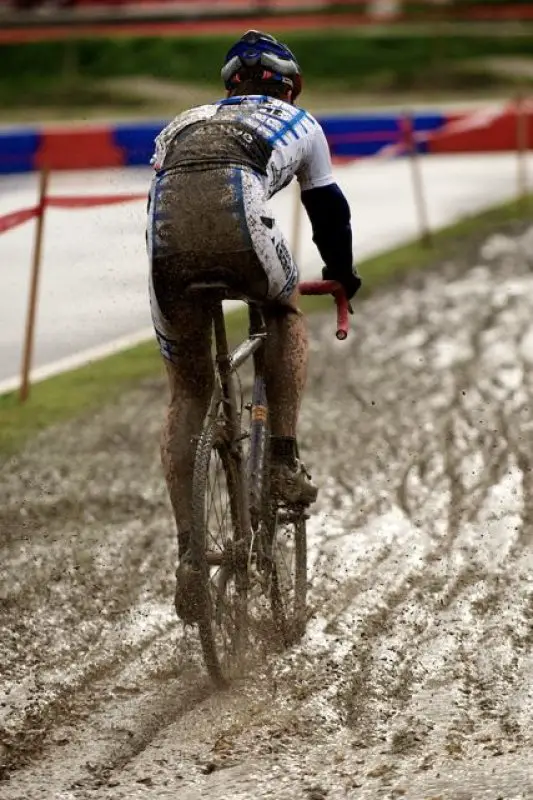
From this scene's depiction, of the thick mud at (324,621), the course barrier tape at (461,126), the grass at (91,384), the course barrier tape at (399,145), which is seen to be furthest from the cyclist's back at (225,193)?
the course barrier tape at (461,126)

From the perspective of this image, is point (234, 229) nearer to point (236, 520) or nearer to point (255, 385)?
point (255, 385)

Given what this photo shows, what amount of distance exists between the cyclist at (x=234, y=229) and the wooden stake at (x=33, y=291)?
4256mm

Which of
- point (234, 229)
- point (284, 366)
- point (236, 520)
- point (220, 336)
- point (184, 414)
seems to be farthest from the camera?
point (284, 366)

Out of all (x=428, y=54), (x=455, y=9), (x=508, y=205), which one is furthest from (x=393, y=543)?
(x=455, y=9)

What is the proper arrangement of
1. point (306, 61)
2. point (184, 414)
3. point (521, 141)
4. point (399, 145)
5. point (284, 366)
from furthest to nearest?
1. point (306, 61)
2. point (521, 141)
3. point (399, 145)
4. point (284, 366)
5. point (184, 414)

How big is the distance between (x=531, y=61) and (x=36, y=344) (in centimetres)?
2112

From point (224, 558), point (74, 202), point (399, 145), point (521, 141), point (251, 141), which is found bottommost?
point (521, 141)

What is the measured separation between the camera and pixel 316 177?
5336mm

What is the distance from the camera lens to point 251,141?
509cm

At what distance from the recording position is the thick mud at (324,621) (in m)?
4.56

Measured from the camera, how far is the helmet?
207 inches

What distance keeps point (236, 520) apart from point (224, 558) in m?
0.17

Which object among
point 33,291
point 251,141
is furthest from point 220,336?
point 33,291

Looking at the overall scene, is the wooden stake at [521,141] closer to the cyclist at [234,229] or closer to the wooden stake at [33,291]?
the wooden stake at [33,291]
